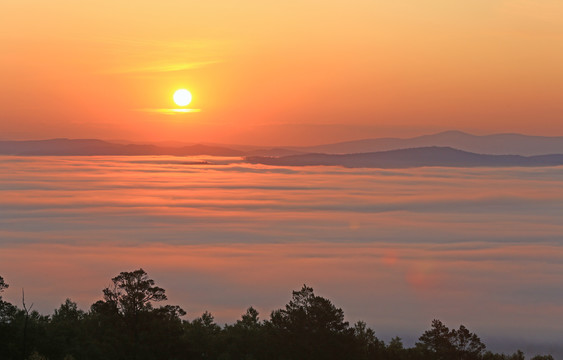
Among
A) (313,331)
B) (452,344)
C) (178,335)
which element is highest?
(313,331)

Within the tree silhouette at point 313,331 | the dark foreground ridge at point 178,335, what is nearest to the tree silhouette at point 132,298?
the dark foreground ridge at point 178,335

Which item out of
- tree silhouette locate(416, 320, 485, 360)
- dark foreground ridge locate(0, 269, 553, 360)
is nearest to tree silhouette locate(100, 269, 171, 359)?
dark foreground ridge locate(0, 269, 553, 360)

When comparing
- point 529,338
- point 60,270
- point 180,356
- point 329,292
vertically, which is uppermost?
point 60,270

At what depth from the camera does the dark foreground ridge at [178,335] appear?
51438 mm

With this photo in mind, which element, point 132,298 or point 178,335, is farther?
point 178,335

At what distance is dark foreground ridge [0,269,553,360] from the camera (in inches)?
2025

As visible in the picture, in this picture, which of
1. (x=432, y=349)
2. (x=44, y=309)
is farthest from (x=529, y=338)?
(x=432, y=349)

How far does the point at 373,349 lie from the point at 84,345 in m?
19.3

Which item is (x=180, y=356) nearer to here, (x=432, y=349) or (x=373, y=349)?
(x=373, y=349)

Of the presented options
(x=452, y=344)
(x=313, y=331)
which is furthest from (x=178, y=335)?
(x=452, y=344)

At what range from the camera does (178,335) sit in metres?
53.7

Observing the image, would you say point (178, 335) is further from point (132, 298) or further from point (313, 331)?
point (313, 331)

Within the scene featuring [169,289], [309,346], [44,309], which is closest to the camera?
[309,346]

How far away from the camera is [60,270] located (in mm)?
194500
